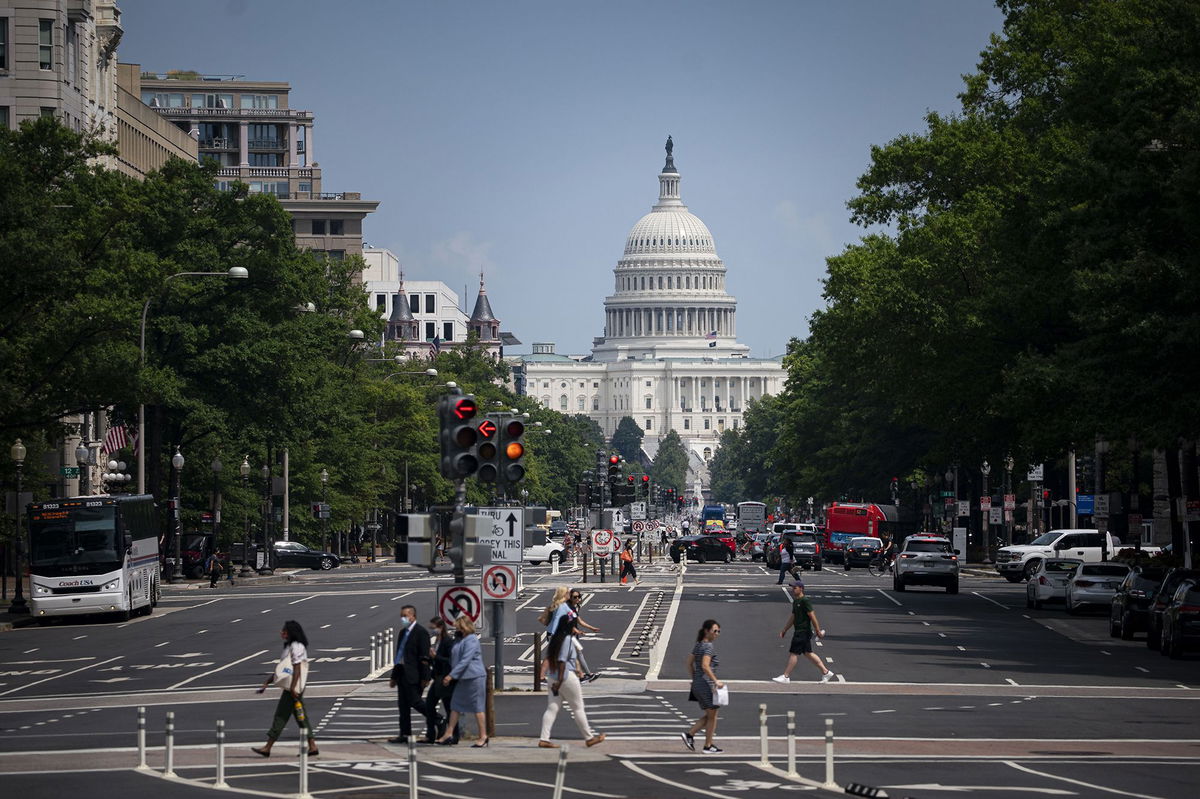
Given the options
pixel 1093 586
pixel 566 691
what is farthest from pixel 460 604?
pixel 1093 586

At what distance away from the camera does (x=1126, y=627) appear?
4634cm

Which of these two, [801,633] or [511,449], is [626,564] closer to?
[801,633]

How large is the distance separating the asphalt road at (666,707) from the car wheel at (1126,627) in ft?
1.20

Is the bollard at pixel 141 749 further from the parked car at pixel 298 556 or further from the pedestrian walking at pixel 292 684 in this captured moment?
the parked car at pixel 298 556

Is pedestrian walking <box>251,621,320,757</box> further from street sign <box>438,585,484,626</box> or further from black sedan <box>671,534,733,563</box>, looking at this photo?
black sedan <box>671,534,733,563</box>

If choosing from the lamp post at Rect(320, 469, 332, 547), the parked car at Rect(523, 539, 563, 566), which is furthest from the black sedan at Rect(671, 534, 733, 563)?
the lamp post at Rect(320, 469, 332, 547)

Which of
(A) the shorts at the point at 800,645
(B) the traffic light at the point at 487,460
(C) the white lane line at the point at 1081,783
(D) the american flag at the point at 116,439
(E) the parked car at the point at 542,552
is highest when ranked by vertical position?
(D) the american flag at the point at 116,439

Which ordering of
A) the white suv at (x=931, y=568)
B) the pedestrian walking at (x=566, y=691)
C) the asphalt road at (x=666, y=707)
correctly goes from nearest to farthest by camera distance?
the asphalt road at (x=666, y=707)
the pedestrian walking at (x=566, y=691)
the white suv at (x=931, y=568)

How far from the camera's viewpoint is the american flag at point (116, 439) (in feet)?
290

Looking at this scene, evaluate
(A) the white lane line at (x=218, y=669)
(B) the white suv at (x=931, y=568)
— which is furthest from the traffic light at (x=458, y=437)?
(B) the white suv at (x=931, y=568)

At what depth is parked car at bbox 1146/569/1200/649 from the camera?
40.7 meters

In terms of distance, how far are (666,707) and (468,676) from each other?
6217 mm

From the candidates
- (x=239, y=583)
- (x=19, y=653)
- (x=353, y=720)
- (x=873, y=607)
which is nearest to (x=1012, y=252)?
(x=873, y=607)

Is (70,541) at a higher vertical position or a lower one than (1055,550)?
higher
